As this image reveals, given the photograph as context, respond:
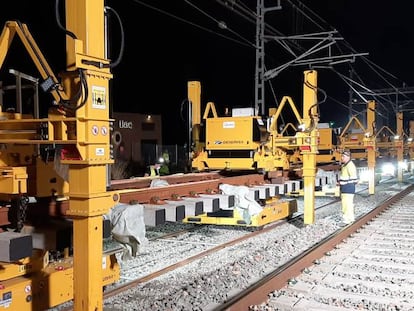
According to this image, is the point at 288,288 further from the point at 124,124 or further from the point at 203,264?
the point at 124,124

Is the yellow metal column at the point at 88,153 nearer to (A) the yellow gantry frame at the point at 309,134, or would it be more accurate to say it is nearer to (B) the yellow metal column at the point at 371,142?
(A) the yellow gantry frame at the point at 309,134

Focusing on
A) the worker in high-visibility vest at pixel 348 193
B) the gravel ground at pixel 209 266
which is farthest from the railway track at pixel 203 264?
the worker in high-visibility vest at pixel 348 193

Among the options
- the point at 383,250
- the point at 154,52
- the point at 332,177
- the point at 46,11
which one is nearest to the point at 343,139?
the point at 332,177

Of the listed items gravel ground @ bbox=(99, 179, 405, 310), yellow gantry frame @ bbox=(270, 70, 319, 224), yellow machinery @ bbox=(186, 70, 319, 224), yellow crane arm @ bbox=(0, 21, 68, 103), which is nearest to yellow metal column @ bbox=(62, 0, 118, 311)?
yellow crane arm @ bbox=(0, 21, 68, 103)

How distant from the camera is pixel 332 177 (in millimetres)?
15094

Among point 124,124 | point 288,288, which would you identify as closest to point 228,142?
point 288,288

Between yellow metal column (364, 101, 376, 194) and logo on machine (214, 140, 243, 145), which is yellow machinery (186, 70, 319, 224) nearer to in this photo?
logo on machine (214, 140, 243, 145)

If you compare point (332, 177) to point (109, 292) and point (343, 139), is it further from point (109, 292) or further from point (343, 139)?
point (109, 292)

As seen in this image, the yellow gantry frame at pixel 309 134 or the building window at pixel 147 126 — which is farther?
the building window at pixel 147 126

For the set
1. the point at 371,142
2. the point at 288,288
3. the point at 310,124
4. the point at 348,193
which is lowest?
the point at 288,288

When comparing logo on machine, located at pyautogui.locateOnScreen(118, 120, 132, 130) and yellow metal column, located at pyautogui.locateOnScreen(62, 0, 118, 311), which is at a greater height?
logo on machine, located at pyautogui.locateOnScreen(118, 120, 132, 130)

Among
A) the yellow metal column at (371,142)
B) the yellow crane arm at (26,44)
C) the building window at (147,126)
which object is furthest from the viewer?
the building window at (147,126)

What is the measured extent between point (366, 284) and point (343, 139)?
1502 cm

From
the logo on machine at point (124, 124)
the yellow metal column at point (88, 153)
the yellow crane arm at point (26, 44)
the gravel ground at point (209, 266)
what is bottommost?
the gravel ground at point (209, 266)
